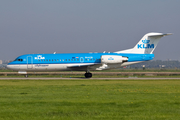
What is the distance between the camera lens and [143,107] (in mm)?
12633

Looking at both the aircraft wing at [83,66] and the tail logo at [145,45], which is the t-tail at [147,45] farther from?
the aircraft wing at [83,66]

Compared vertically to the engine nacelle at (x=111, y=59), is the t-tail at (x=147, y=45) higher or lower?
higher

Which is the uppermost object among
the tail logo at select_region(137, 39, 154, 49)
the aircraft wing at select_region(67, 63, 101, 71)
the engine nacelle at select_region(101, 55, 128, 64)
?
the tail logo at select_region(137, 39, 154, 49)

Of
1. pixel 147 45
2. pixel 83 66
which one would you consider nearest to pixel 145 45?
pixel 147 45

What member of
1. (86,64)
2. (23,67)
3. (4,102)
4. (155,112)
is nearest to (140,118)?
(155,112)

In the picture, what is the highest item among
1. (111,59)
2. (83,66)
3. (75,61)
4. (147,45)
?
(147,45)

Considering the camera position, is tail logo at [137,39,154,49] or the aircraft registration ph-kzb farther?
tail logo at [137,39,154,49]

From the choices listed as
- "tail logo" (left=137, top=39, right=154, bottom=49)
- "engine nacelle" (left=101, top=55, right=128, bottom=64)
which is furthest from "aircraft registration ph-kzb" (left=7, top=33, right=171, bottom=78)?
"tail logo" (left=137, top=39, right=154, bottom=49)

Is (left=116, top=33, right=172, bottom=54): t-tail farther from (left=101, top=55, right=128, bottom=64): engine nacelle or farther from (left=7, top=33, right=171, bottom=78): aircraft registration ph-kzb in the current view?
(left=101, top=55, right=128, bottom=64): engine nacelle

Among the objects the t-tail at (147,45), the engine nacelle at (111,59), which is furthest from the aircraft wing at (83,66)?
the t-tail at (147,45)

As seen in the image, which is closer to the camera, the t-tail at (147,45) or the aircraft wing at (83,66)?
the aircraft wing at (83,66)

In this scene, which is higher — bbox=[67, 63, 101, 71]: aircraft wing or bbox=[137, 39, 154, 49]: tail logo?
bbox=[137, 39, 154, 49]: tail logo

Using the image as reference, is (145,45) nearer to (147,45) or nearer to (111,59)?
(147,45)

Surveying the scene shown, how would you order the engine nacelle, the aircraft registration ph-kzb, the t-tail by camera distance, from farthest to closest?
the t-tail, the aircraft registration ph-kzb, the engine nacelle
